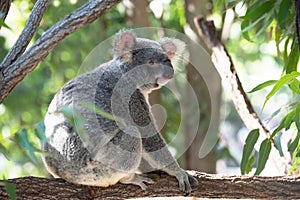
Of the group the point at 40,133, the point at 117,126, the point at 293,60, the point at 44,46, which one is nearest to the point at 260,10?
the point at 293,60

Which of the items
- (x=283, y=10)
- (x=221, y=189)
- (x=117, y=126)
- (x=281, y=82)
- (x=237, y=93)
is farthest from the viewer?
(x=237, y=93)

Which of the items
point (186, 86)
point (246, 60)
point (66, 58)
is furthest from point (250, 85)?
point (66, 58)

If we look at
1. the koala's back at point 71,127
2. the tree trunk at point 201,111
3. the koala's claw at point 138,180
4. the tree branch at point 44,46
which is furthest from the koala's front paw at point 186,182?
the tree trunk at point 201,111

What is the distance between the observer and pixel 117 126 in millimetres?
2527

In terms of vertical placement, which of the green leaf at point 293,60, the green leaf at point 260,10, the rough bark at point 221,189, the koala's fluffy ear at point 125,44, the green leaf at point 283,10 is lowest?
the rough bark at point 221,189

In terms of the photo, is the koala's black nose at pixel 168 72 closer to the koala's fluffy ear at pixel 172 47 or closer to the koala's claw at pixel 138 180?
the koala's fluffy ear at pixel 172 47

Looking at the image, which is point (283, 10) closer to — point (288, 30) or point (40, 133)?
point (288, 30)

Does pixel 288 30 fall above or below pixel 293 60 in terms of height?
above

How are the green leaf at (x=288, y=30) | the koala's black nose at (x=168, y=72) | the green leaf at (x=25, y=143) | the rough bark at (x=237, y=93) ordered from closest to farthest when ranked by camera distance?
1. the green leaf at (x=25, y=143)
2. the koala's black nose at (x=168, y=72)
3. the green leaf at (x=288, y=30)
4. the rough bark at (x=237, y=93)

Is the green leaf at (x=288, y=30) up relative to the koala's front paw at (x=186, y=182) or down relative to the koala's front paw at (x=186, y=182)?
up

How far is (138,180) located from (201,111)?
2.03 m

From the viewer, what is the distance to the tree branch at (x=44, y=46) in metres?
1.99

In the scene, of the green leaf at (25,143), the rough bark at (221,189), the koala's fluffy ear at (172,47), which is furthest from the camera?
the koala's fluffy ear at (172,47)

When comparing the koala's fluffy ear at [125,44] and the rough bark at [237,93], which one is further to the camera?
the rough bark at [237,93]
